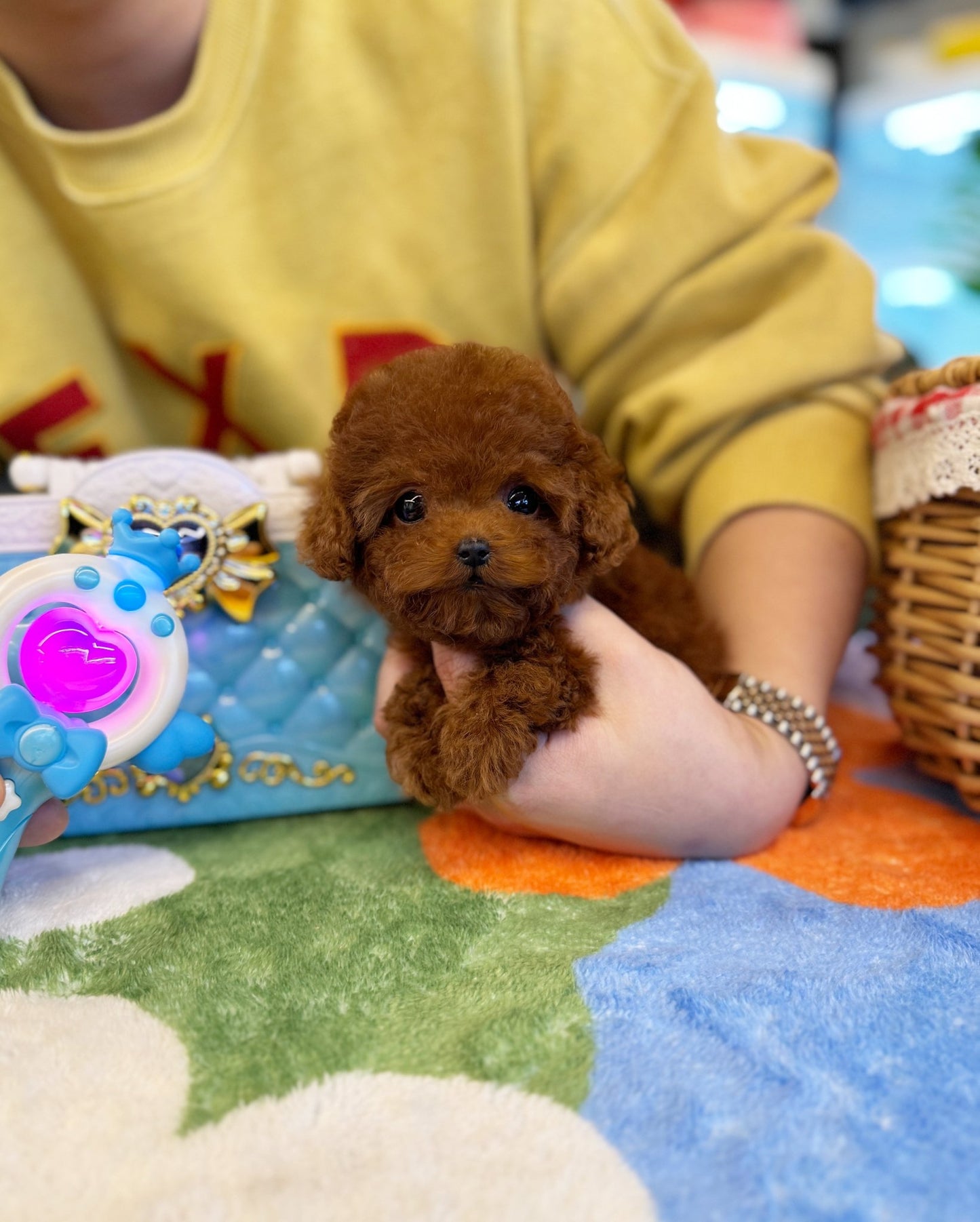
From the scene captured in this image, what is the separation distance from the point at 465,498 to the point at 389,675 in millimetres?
188

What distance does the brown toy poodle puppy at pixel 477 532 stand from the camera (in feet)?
1.64

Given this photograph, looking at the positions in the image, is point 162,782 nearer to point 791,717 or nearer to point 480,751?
point 480,751

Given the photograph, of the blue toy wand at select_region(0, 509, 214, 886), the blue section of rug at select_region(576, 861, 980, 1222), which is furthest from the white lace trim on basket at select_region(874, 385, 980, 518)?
the blue toy wand at select_region(0, 509, 214, 886)

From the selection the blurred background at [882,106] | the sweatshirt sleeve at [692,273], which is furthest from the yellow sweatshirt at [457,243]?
the blurred background at [882,106]

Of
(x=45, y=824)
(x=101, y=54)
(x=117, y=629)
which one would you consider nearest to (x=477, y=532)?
(x=117, y=629)

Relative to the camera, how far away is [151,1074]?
449 mm

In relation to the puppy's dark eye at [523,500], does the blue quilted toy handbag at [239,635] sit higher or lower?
lower

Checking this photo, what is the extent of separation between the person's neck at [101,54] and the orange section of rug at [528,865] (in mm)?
720

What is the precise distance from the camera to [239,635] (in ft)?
2.32

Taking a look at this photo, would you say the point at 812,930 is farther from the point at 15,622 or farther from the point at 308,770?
the point at 15,622

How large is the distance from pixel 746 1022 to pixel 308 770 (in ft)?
1.26

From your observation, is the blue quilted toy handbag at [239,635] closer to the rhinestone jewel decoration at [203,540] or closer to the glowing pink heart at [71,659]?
the rhinestone jewel decoration at [203,540]

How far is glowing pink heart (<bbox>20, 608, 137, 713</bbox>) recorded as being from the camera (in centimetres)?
54

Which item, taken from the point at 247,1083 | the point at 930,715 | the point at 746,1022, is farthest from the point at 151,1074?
the point at 930,715
